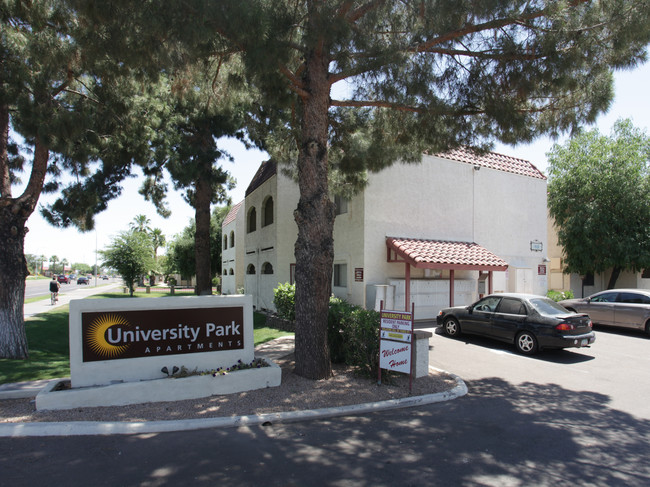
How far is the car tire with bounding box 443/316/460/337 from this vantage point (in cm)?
1202

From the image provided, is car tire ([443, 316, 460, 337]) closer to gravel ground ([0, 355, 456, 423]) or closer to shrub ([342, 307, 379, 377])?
gravel ground ([0, 355, 456, 423])

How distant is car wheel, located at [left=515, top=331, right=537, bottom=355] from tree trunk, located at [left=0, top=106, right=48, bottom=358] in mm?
11106

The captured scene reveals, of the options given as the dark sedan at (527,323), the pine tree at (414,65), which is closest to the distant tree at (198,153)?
the pine tree at (414,65)

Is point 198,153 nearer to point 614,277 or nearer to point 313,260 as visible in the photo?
point 313,260

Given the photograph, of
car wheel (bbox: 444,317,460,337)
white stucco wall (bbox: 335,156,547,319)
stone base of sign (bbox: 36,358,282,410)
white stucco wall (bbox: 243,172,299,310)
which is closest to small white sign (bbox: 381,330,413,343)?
stone base of sign (bbox: 36,358,282,410)

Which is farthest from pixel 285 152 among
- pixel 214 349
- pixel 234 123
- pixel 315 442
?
A: pixel 315 442

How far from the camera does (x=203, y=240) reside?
16828 millimetres

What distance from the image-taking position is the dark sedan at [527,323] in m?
9.52

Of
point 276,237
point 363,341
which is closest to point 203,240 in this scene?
point 276,237

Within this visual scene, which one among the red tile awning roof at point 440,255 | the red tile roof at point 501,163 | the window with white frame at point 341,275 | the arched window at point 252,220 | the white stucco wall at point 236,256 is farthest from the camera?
the white stucco wall at point 236,256

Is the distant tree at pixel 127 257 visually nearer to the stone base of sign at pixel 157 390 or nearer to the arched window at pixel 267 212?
the arched window at pixel 267 212

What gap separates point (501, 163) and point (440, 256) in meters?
6.73

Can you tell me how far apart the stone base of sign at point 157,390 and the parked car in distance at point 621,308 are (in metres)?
11.8

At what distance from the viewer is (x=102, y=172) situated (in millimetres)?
14805
